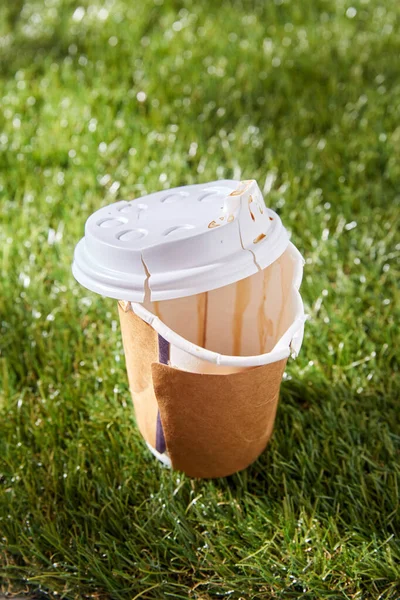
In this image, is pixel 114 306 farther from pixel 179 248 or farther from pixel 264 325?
pixel 179 248

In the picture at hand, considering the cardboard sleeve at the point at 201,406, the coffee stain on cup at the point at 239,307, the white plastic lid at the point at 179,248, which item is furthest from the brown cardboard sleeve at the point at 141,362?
the coffee stain on cup at the point at 239,307

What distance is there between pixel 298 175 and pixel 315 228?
12.6 inches

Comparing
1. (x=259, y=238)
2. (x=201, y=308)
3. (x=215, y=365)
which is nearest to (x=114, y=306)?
(x=201, y=308)

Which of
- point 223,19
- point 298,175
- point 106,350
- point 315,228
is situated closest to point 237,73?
point 223,19

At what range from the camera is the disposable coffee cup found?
1.26 m

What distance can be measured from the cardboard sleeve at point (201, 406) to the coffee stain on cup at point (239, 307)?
0.60ft

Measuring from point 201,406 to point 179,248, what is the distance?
344 mm

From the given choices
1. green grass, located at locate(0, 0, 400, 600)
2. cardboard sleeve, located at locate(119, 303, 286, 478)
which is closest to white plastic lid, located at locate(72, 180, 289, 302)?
cardboard sleeve, located at locate(119, 303, 286, 478)

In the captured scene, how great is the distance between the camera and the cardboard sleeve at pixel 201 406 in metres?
1.35

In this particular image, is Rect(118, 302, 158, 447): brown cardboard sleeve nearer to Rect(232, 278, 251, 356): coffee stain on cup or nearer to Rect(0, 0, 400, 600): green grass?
Rect(0, 0, 400, 600): green grass

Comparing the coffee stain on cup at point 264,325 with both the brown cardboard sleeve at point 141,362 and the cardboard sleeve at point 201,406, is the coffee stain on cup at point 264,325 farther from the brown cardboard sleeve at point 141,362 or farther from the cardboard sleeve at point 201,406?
the brown cardboard sleeve at point 141,362

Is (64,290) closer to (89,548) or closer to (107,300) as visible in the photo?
(107,300)

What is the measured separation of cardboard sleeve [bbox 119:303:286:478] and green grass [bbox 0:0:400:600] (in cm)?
8

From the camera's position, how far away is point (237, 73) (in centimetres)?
297
